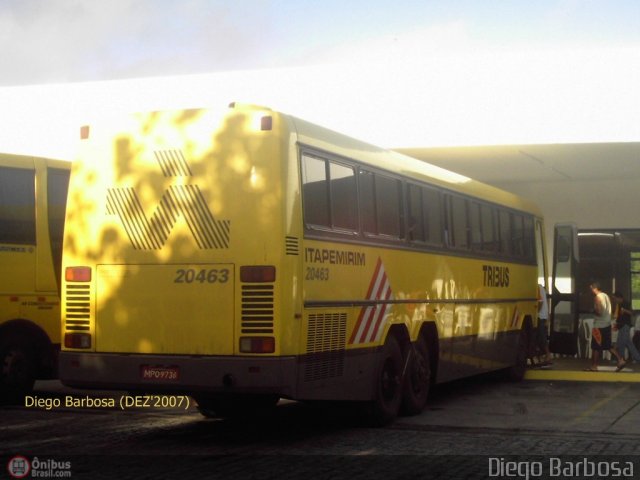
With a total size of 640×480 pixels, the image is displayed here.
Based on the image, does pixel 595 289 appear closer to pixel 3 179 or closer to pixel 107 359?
pixel 3 179

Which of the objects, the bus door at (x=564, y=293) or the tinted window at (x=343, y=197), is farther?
the bus door at (x=564, y=293)

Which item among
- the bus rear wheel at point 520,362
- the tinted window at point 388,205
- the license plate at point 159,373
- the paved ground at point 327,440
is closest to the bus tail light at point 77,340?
the license plate at point 159,373

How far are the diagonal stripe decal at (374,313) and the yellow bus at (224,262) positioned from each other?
0.07 feet

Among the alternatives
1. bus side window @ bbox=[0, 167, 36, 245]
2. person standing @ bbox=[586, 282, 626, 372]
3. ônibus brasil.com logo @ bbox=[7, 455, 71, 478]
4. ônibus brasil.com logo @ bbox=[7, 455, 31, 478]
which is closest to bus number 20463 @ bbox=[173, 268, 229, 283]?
ônibus brasil.com logo @ bbox=[7, 455, 71, 478]

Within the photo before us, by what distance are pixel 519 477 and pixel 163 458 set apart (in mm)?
3014

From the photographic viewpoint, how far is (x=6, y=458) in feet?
31.4

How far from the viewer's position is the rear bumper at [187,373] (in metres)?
10.0

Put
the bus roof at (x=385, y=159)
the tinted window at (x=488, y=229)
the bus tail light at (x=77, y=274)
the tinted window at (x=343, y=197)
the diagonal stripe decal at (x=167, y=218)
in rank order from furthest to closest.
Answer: the tinted window at (x=488, y=229)
the tinted window at (x=343, y=197)
the bus roof at (x=385, y=159)
the bus tail light at (x=77, y=274)
the diagonal stripe decal at (x=167, y=218)

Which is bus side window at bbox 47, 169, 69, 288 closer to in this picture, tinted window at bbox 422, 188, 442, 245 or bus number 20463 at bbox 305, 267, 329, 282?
tinted window at bbox 422, 188, 442, 245

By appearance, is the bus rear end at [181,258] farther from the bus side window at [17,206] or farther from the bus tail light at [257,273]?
the bus side window at [17,206]

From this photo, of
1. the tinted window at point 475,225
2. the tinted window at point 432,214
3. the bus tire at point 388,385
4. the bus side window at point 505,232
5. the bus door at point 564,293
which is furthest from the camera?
the bus door at point 564,293

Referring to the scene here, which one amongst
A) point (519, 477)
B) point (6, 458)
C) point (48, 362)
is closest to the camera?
point (519, 477)

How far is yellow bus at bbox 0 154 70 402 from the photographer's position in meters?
14.4

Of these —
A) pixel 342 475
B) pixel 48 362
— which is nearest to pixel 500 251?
pixel 48 362
